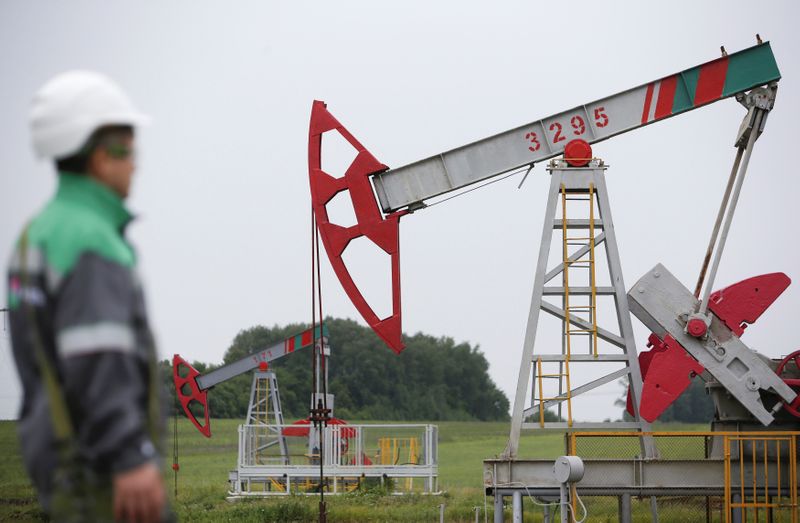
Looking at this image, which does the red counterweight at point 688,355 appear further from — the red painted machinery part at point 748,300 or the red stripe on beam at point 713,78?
the red stripe on beam at point 713,78

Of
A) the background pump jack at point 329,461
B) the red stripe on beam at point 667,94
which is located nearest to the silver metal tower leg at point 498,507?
the red stripe on beam at point 667,94

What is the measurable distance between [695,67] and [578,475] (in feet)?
12.6

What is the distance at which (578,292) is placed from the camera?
10.7m

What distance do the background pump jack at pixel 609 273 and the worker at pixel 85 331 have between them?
8.67 meters

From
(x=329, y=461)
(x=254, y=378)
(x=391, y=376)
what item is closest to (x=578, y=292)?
(x=329, y=461)

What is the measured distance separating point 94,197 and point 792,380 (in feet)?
31.3

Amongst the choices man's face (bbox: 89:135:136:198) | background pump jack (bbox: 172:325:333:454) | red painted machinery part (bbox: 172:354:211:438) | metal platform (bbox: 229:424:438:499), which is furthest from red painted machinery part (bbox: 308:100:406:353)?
red painted machinery part (bbox: 172:354:211:438)

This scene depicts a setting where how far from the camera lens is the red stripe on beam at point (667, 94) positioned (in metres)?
10.9

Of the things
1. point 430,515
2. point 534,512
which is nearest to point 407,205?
point 430,515

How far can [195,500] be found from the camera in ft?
66.8

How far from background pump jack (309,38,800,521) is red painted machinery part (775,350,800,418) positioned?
0.02m

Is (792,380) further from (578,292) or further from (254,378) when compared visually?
(254,378)

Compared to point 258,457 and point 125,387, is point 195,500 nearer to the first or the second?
point 258,457

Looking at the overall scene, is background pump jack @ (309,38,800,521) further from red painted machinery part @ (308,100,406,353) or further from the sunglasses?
the sunglasses
